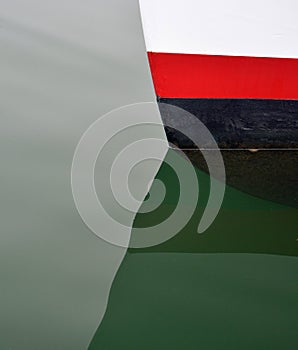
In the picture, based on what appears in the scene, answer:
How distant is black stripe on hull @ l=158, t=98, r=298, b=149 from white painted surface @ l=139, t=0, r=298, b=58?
0.18 metres

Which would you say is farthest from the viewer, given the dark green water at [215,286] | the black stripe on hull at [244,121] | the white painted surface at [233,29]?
the black stripe on hull at [244,121]

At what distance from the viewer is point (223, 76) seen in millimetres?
1958

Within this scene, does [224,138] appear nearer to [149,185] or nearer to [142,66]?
[149,185]

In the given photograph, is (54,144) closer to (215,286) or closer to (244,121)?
(244,121)

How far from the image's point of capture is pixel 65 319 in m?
1.68

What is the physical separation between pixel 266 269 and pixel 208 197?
16.1 inches

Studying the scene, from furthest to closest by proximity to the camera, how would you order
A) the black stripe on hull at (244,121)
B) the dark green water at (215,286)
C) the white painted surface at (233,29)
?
the black stripe on hull at (244,121) → the white painted surface at (233,29) → the dark green water at (215,286)

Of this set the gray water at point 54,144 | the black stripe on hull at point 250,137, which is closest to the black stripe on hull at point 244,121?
the black stripe on hull at point 250,137

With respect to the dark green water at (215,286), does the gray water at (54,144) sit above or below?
above

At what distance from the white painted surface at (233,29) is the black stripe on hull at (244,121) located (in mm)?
185

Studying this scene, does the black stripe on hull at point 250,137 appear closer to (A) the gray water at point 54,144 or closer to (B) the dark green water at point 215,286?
(B) the dark green water at point 215,286

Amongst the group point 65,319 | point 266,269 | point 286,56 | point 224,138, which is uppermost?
point 286,56

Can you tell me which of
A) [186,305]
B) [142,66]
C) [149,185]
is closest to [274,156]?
[149,185]

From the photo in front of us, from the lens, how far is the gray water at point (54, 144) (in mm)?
1710
